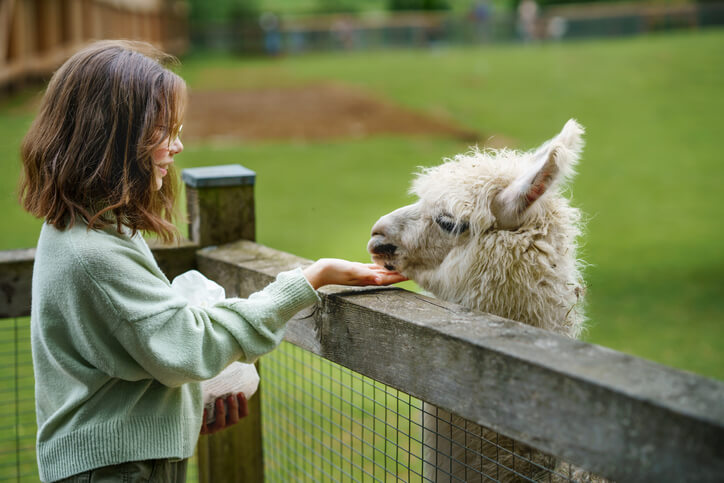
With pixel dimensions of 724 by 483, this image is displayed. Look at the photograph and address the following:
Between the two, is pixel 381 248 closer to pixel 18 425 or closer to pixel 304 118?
pixel 18 425

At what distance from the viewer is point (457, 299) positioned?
2.08 metres

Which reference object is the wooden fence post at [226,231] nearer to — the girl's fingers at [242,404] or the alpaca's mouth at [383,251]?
the girl's fingers at [242,404]

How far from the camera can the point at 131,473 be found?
5.86ft

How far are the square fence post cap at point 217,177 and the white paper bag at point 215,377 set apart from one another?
27.0 inches

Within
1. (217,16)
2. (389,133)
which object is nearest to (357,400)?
(389,133)

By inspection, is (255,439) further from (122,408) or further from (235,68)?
(235,68)

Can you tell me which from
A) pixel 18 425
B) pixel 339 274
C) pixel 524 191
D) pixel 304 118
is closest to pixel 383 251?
pixel 339 274

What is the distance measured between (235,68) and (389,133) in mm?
16890

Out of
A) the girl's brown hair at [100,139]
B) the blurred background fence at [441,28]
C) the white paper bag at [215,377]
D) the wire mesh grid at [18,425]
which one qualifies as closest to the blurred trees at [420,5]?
the blurred background fence at [441,28]

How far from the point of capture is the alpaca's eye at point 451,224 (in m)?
2.13

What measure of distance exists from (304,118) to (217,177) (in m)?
15.8

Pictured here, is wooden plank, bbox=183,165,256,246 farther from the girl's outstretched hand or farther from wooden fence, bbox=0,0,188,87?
wooden fence, bbox=0,0,188,87

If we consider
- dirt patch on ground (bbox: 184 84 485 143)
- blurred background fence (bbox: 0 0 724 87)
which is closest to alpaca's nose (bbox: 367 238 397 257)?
dirt patch on ground (bbox: 184 84 485 143)

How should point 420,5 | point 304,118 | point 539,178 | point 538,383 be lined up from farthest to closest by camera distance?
point 420,5 → point 304,118 → point 539,178 → point 538,383
